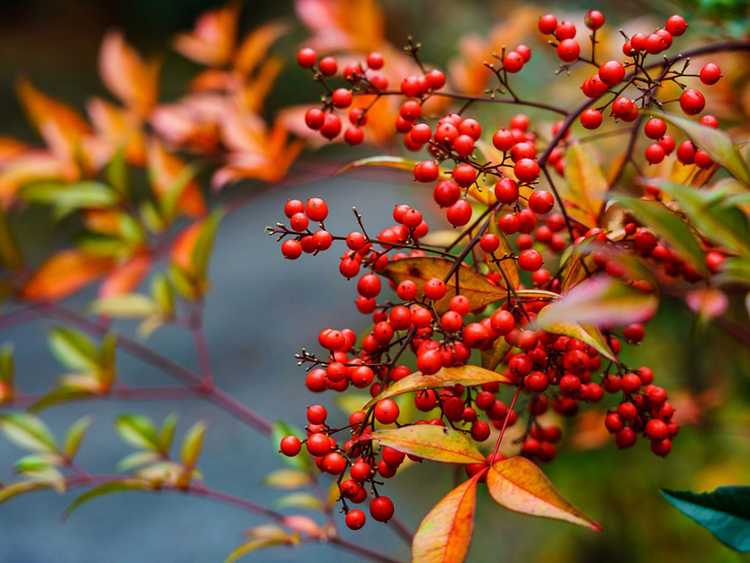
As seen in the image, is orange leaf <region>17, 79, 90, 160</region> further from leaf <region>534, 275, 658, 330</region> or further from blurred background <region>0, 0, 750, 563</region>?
leaf <region>534, 275, 658, 330</region>

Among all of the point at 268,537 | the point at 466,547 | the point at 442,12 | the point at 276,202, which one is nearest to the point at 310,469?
the point at 268,537

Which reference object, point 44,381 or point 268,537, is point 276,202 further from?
point 268,537

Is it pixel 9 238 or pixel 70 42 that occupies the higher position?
pixel 9 238

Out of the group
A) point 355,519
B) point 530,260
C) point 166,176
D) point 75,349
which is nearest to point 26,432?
point 75,349

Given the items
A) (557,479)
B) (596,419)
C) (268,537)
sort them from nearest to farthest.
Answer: (268,537)
(596,419)
(557,479)

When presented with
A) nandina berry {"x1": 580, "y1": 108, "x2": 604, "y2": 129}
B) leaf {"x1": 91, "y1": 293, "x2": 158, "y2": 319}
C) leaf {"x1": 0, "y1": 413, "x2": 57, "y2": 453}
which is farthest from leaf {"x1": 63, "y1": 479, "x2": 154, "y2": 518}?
nandina berry {"x1": 580, "y1": 108, "x2": 604, "y2": 129}

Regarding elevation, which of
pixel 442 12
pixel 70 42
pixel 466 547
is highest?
pixel 466 547

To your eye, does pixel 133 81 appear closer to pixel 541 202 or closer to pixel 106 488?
pixel 106 488
